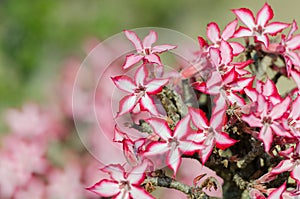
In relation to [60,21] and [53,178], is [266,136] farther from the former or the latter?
[60,21]

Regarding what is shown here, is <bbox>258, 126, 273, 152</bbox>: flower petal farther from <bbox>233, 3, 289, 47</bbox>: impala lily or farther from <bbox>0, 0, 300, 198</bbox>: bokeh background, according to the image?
<bbox>0, 0, 300, 198</bbox>: bokeh background

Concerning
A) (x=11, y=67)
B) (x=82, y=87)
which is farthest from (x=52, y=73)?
(x=82, y=87)

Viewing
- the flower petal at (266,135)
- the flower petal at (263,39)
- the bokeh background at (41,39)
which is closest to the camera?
the flower petal at (266,135)

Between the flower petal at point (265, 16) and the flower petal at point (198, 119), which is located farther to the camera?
the flower petal at point (265, 16)

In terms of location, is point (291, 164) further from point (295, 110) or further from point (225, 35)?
point (225, 35)

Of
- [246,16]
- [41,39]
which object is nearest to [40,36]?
[41,39]

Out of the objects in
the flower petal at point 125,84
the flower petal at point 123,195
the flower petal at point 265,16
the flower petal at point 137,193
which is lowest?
the flower petal at point 137,193

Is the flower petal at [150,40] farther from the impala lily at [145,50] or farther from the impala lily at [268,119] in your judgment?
the impala lily at [268,119]

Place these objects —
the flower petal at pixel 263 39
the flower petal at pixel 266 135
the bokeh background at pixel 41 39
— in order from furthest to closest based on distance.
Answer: the bokeh background at pixel 41 39 → the flower petal at pixel 263 39 → the flower petal at pixel 266 135

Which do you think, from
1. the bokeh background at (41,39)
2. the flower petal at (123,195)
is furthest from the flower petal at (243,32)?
the bokeh background at (41,39)
